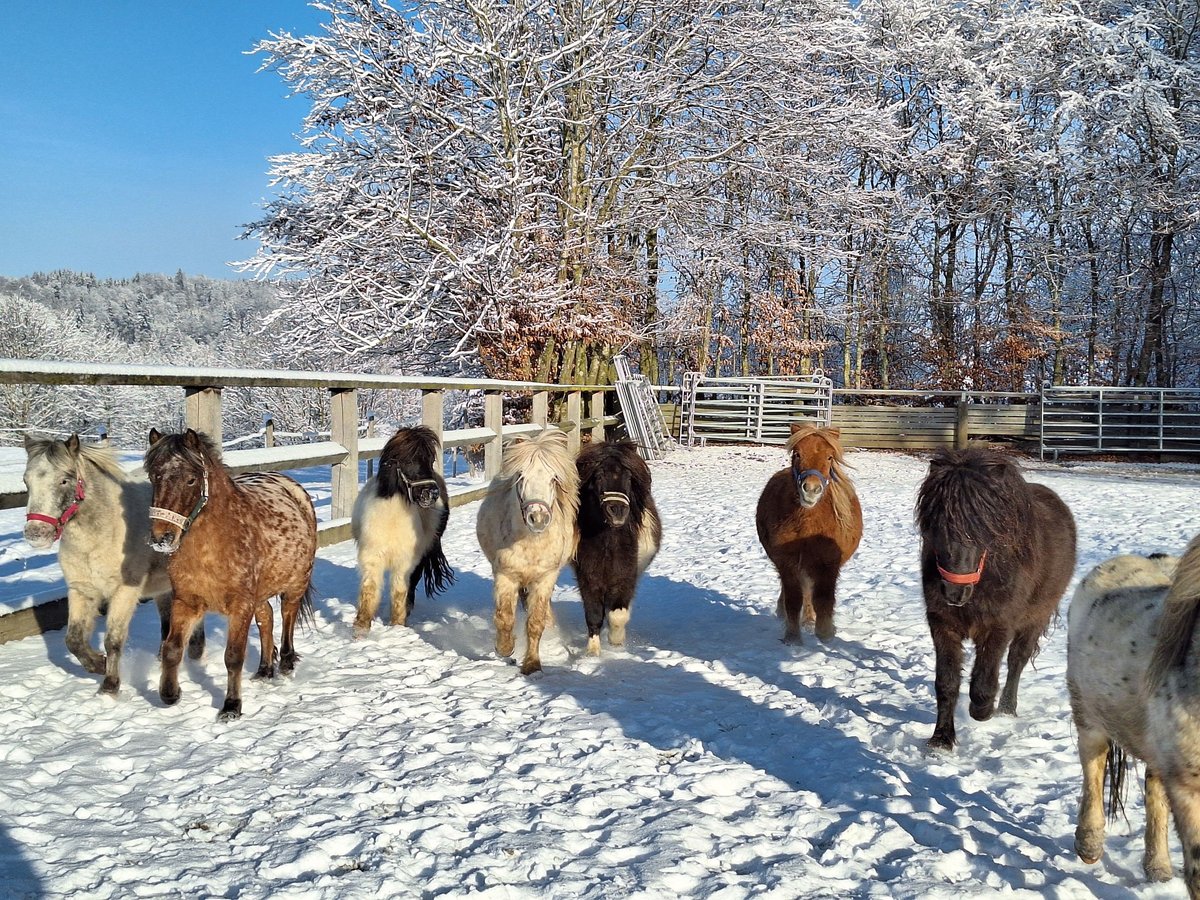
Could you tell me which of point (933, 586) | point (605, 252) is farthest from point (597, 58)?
point (933, 586)

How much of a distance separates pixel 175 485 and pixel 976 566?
11.1 ft

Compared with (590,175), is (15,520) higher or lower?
lower

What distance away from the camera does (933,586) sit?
3621mm

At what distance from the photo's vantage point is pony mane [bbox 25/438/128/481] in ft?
12.1

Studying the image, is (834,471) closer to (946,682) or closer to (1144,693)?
(946,682)

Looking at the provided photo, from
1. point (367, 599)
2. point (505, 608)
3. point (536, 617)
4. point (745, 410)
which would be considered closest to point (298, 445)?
point (367, 599)

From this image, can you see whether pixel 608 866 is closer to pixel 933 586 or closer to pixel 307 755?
pixel 307 755

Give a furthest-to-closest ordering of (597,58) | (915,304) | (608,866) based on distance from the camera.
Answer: (915,304)
(597,58)
(608,866)

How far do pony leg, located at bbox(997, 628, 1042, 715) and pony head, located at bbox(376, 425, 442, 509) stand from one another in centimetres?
336

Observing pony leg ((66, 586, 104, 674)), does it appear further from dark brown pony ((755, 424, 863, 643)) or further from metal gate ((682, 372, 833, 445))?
metal gate ((682, 372, 833, 445))

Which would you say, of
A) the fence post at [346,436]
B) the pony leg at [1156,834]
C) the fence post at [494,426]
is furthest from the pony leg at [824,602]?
the fence post at [494,426]

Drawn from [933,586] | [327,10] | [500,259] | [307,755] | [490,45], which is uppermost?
[327,10]

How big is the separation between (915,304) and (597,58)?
15043 mm

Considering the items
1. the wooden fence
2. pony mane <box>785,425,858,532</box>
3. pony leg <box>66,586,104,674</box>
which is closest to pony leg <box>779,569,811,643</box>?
pony mane <box>785,425,858,532</box>
